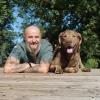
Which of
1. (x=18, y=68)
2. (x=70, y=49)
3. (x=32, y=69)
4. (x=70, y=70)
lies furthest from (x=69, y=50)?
(x=18, y=68)

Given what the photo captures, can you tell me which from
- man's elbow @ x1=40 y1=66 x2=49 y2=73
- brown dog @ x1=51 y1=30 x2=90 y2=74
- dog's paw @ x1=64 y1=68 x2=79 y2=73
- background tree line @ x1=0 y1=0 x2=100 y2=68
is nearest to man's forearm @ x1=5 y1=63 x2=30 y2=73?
man's elbow @ x1=40 y1=66 x2=49 y2=73

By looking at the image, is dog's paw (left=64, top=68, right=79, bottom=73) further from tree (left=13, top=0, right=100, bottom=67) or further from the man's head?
tree (left=13, top=0, right=100, bottom=67)

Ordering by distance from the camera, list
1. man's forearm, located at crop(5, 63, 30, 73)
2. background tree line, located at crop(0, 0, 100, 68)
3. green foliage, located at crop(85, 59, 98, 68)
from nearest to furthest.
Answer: man's forearm, located at crop(5, 63, 30, 73), green foliage, located at crop(85, 59, 98, 68), background tree line, located at crop(0, 0, 100, 68)

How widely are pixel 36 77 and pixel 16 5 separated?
24.0 ft

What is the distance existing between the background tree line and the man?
17.1 feet

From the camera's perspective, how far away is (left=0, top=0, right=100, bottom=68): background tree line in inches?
408

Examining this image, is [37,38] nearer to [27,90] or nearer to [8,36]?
[27,90]

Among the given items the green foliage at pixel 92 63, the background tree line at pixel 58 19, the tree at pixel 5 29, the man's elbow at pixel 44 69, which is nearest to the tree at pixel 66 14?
the background tree line at pixel 58 19

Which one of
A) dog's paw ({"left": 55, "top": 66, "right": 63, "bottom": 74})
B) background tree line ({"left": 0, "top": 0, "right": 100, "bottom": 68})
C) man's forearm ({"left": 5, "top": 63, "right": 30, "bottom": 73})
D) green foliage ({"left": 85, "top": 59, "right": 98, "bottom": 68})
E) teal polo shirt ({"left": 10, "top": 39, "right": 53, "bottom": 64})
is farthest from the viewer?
background tree line ({"left": 0, "top": 0, "right": 100, "bottom": 68})

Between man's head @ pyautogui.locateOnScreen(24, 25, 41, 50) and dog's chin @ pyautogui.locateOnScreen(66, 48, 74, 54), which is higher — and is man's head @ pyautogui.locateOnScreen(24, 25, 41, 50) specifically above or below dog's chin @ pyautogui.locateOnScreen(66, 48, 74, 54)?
above

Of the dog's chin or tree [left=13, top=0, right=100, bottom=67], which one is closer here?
the dog's chin

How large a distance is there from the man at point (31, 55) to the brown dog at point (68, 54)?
100mm

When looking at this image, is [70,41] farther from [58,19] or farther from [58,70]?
[58,19]

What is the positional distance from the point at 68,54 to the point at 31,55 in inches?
16.2
